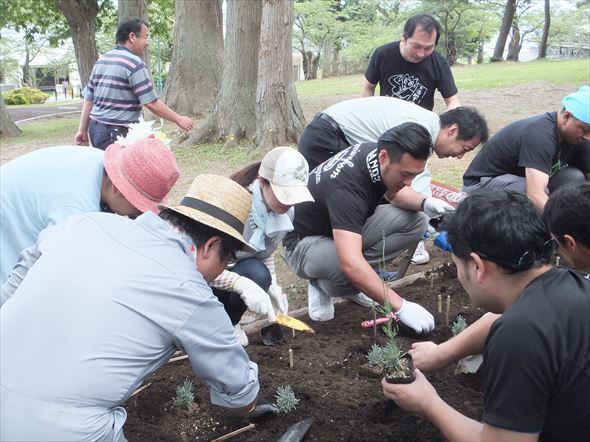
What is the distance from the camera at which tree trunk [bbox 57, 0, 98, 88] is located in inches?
592

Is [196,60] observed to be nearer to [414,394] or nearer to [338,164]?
[338,164]

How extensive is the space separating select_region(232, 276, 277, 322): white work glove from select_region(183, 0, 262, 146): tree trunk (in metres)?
6.08

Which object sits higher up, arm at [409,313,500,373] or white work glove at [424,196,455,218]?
white work glove at [424,196,455,218]

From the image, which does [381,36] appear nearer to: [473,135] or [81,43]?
[81,43]

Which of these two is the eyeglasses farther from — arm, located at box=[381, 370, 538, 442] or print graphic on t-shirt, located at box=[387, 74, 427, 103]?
print graphic on t-shirt, located at box=[387, 74, 427, 103]

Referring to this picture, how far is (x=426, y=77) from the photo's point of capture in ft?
15.4

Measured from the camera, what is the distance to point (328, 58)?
1293 inches

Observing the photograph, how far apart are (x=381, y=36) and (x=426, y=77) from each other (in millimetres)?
27698

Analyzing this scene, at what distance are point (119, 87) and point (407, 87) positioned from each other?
2.45 m

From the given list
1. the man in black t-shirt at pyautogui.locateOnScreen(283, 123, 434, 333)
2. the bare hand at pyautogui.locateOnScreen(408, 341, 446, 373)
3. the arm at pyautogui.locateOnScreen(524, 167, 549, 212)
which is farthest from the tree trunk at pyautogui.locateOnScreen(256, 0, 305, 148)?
the bare hand at pyautogui.locateOnScreen(408, 341, 446, 373)

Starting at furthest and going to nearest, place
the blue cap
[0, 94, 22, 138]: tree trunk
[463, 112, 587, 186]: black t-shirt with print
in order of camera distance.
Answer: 1. [0, 94, 22, 138]: tree trunk
2. [463, 112, 587, 186]: black t-shirt with print
3. the blue cap

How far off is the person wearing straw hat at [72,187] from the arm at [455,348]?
1283 millimetres

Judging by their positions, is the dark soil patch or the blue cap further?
the blue cap

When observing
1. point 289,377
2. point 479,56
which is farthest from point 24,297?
point 479,56
